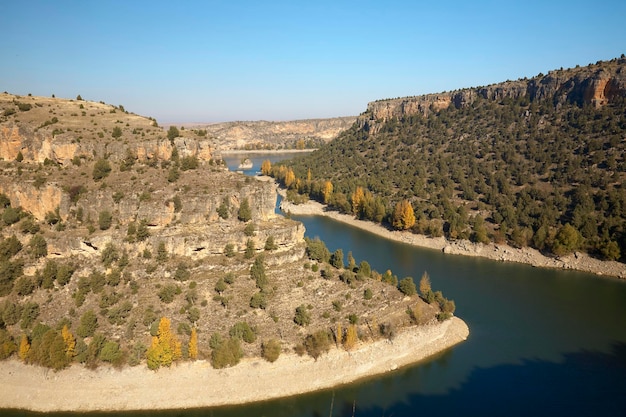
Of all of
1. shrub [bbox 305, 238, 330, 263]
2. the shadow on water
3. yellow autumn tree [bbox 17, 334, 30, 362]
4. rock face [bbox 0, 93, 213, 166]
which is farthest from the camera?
rock face [bbox 0, 93, 213, 166]

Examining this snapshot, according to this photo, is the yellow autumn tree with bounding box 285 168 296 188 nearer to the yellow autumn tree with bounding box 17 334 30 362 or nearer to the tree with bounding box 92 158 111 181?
the tree with bounding box 92 158 111 181

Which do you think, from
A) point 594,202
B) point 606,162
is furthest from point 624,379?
point 606,162

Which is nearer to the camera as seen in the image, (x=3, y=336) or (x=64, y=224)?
(x=3, y=336)

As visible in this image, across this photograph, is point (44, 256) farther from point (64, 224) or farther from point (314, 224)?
point (314, 224)

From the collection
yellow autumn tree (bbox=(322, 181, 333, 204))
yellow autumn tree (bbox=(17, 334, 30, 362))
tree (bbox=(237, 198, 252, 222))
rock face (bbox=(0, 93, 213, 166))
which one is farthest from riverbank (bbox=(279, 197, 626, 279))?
yellow autumn tree (bbox=(17, 334, 30, 362))

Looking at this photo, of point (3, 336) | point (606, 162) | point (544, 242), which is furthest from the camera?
point (606, 162)

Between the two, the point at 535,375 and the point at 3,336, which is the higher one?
the point at 3,336
